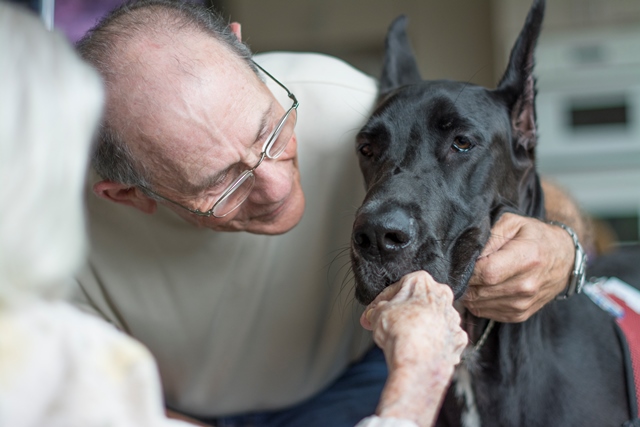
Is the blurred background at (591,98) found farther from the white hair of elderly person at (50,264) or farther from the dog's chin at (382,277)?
the white hair of elderly person at (50,264)

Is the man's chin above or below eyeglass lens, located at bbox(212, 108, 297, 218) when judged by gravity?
below

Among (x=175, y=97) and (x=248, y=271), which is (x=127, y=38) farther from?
(x=248, y=271)

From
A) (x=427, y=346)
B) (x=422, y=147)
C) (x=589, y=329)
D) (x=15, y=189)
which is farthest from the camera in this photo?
(x=589, y=329)

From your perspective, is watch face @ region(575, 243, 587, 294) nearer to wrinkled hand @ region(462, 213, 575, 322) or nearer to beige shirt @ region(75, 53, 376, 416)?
wrinkled hand @ region(462, 213, 575, 322)

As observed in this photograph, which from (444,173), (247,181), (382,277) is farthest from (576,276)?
(247,181)

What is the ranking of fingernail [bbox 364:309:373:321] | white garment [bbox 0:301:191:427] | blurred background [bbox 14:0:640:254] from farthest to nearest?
blurred background [bbox 14:0:640:254] → fingernail [bbox 364:309:373:321] → white garment [bbox 0:301:191:427]

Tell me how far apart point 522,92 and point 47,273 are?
1.11 metres

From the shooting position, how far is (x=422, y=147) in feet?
4.50

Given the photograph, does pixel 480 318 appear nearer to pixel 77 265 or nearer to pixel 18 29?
pixel 77 265

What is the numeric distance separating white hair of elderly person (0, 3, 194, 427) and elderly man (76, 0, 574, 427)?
541 millimetres

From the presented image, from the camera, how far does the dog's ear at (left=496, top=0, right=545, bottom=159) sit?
149 cm

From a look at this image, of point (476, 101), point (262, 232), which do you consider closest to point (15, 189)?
point (262, 232)

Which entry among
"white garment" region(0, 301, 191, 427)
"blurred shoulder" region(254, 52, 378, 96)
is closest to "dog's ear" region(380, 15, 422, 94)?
"blurred shoulder" region(254, 52, 378, 96)

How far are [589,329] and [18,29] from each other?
4.13 ft
